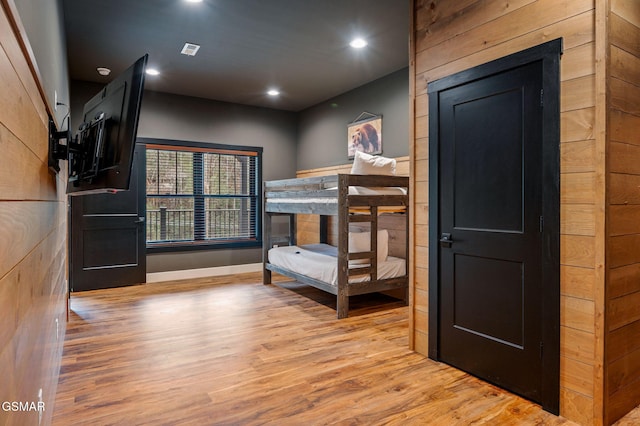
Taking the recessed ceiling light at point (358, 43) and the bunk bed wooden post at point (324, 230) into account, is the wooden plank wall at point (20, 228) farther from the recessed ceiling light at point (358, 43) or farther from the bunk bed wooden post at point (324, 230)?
the bunk bed wooden post at point (324, 230)

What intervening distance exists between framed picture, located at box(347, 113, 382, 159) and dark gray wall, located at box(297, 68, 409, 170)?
8 centimetres

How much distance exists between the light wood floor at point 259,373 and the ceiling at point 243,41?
2730 mm

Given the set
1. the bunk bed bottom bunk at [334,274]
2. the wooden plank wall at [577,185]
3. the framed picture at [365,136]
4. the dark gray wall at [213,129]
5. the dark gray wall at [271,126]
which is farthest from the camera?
the dark gray wall at [213,129]

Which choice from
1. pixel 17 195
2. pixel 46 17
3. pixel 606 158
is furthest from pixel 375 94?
pixel 17 195

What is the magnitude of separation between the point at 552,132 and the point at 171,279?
5.23 metres

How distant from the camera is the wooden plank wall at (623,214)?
2000 mm

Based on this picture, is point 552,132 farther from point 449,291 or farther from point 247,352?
point 247,352

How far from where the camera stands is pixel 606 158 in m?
1.95

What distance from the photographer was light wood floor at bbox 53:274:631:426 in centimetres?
215

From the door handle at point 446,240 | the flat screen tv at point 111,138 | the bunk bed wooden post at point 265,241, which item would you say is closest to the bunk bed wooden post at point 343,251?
the door handle at point 446,240

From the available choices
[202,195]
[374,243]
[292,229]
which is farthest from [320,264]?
[202,195]

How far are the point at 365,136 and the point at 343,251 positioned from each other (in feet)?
6.38

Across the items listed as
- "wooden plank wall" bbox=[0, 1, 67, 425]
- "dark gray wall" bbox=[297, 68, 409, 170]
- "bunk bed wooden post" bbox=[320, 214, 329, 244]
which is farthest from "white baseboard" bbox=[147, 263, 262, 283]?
"wooden plank wall" bbox=[0, 1, 67, 425]

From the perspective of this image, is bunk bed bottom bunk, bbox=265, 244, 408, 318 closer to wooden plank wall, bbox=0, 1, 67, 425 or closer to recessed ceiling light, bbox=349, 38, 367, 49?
recessed ceiling light, bbox=349, 38, 367, 49
